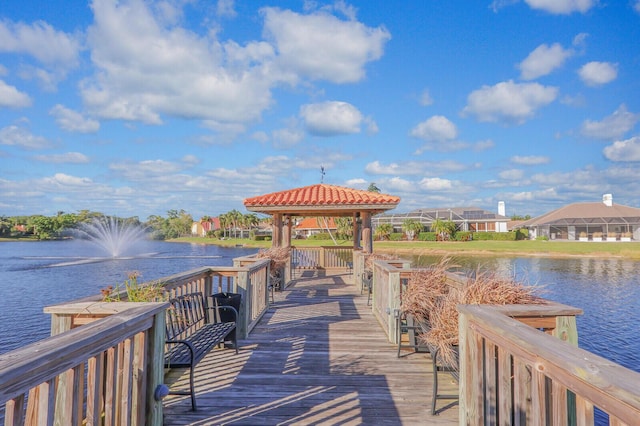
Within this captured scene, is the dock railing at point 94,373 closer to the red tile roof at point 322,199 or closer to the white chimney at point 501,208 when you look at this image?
the red tile roof at point 322,199

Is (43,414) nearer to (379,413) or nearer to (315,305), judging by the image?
(379,413)

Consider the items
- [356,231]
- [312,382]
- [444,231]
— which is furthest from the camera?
[444,231]

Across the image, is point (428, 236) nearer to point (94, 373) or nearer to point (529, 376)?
point (529, 376)

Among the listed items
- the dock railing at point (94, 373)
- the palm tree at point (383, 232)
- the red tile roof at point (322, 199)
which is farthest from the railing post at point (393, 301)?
the palm tree at point (383, 232)

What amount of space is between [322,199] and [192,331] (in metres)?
6.32

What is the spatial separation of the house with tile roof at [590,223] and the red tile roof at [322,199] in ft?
147

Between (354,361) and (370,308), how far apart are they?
281 cm

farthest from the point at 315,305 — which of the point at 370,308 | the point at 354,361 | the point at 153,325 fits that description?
the point at 153,325

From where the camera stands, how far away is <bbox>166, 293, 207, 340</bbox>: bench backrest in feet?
11.2

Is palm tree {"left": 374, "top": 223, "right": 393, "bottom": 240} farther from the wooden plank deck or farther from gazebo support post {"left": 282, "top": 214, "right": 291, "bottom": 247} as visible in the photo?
the wooden plank deck

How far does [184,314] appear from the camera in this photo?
3.72 metres

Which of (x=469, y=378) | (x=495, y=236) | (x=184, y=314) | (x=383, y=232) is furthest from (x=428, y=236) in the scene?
(x=469, y=378)

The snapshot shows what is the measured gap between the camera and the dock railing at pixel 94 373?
1215mm

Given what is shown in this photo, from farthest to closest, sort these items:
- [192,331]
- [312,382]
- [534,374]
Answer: [192,331] < [312,382] < [534,374]
